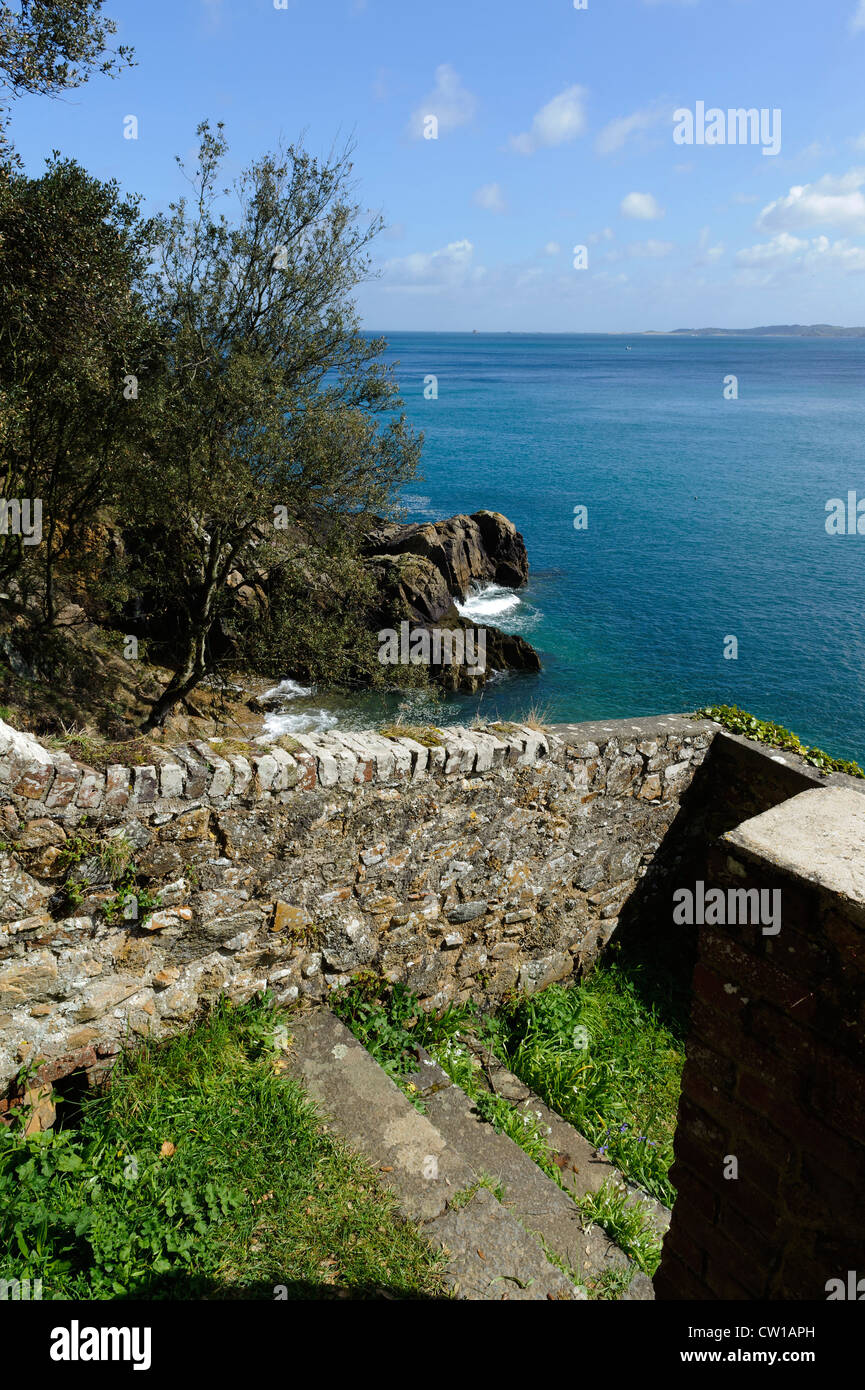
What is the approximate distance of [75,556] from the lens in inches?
605

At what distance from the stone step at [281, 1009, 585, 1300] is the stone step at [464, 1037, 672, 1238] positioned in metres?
1.09

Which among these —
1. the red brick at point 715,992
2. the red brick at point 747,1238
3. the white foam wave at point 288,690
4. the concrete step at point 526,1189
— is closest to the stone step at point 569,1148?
the concrete step at point 526,1189

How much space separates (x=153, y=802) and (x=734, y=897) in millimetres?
3643

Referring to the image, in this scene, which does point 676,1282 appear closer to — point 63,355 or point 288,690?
point 63,355

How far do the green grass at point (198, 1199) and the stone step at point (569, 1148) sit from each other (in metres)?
1.88

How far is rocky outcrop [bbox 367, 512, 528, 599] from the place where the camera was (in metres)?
32.3

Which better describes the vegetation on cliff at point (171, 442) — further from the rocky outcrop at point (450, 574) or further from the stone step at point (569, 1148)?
the stone step at point (569, 1148)

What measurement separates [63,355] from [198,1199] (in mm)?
11291

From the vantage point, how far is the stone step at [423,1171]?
4348 millimetres

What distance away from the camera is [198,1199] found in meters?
4.30

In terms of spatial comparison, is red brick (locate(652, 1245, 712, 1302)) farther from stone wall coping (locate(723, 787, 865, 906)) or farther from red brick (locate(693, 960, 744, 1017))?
stone wall coping (locate(723, 787, 865, 906))

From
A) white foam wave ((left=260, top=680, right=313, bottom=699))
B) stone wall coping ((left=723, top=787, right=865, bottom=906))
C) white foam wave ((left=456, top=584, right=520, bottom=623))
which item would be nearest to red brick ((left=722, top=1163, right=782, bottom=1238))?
stone wall coping ((left=723, top=787, right=865, bottom=906))
